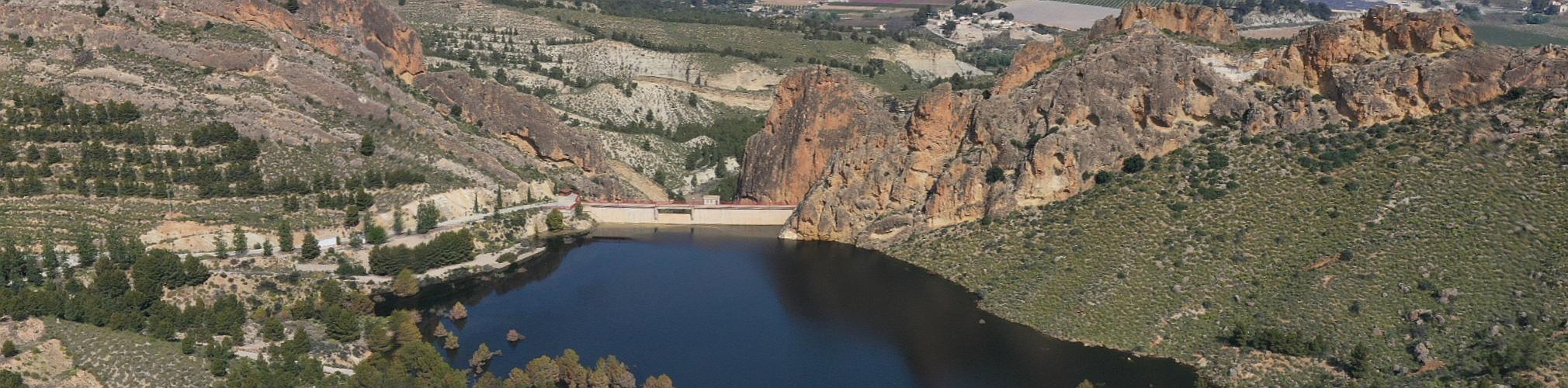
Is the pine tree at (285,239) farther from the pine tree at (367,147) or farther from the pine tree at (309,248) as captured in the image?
the pine tree at (367,147)

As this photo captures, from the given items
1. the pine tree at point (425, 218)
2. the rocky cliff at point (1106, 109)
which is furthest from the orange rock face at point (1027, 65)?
the pine tree at point (425, 218)

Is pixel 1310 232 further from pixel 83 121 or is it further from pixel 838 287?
pixel 83 121

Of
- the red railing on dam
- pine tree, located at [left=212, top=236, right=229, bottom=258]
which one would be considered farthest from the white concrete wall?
pine tree, located at [left=212, top=236, right=229, bottom=258]

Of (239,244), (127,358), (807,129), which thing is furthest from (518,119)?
(127,358)

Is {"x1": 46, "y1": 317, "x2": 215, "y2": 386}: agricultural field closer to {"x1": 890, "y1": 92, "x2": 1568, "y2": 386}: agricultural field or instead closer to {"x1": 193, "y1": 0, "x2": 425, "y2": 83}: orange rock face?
{"x1": 890, "y1": 92, "x2": 1568, "y2": 386}: agricultural field

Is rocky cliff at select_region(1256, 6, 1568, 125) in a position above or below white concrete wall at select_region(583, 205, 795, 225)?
above

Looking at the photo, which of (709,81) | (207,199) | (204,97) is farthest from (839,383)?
(709,81)
